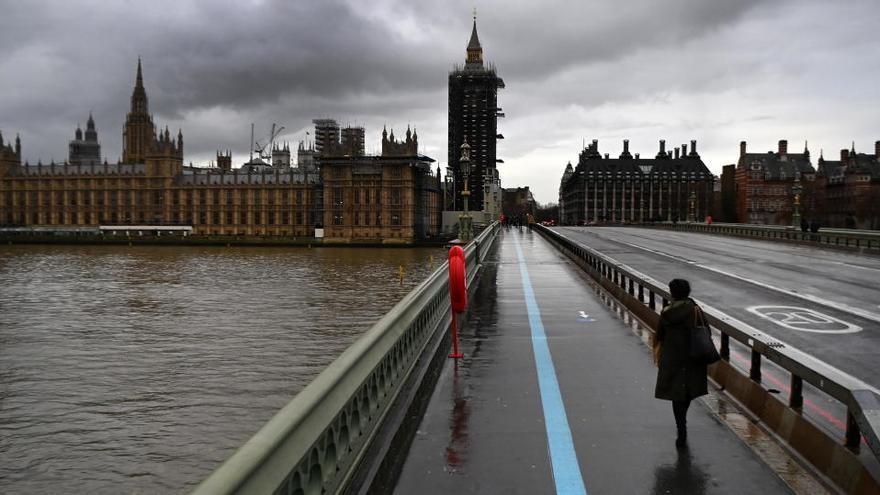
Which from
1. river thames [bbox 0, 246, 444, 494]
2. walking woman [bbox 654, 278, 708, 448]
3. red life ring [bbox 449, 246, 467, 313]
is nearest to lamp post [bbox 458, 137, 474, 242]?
river thames [bbox 0, 246, 444, 494]

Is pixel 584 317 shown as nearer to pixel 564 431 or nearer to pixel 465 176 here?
pixel 564 431

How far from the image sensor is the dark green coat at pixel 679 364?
7047 millimetres

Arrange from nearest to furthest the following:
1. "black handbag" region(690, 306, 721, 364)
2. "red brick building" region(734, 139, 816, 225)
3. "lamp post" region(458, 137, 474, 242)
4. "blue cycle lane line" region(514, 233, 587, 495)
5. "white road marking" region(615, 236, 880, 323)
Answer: "blue cycle lane line" region(514, 233, 587, 495) < "black handbag" region(690, 306, 721, 364) < "white road marking" region(615, 236, 880, 323) < "lamp post" region(458, 137, 474, 242) < "red brick building" region(734, 139, 816, 225)

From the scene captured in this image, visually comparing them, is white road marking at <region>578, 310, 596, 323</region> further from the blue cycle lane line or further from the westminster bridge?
the blue cycle lane line

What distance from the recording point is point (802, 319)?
15.9 meters

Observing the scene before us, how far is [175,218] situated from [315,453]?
175m

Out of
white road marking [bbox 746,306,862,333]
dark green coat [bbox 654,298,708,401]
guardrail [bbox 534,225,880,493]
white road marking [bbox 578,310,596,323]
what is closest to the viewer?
guardrail [bbox 534,225,880,493]

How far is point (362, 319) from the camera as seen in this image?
36094 millimetres

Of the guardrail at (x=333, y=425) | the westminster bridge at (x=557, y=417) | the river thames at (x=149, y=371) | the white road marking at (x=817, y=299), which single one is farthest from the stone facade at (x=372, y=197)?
the guardrail at (x=333, y=425)

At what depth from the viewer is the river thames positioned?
15.1m

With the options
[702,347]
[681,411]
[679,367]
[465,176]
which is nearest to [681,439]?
[681,411]

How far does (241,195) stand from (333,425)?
547 ft

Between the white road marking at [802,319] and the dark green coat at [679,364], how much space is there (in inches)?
343

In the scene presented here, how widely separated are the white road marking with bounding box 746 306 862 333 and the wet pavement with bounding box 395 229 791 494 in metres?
4.31
